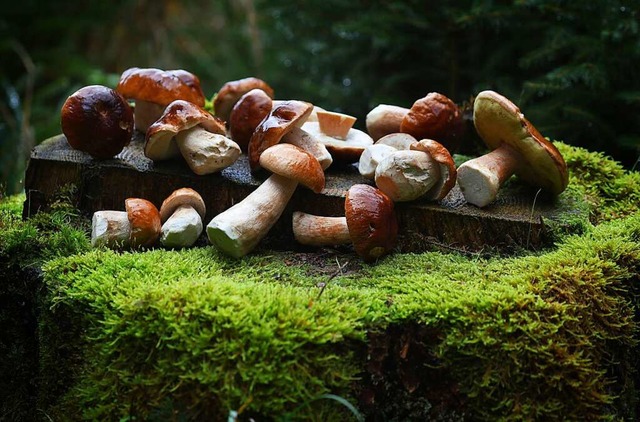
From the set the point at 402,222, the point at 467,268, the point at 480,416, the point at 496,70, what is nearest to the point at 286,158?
the point at 402,222

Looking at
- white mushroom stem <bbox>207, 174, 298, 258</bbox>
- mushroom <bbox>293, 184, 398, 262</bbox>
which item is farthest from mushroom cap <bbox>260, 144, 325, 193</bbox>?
mushroom <bbox>293, 184, 398, 262</bbox>

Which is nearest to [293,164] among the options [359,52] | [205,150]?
[205,150]

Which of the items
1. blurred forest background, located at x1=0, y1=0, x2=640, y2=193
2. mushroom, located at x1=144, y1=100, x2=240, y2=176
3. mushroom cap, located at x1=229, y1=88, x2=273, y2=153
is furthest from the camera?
blurred forest background, located at x1=0, y1=0, x2=640, y2=193

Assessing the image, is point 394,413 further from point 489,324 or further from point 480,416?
point 489,324

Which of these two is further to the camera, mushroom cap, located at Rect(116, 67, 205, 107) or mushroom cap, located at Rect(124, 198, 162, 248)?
mushroom cap, located at Rect(116, 67, 205, 107)

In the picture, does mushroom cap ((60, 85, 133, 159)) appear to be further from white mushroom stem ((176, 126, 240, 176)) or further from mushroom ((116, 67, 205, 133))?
white mushroom stem ((176, 126, 240, 176))

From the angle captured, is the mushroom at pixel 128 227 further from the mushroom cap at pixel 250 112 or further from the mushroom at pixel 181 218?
the mushroom cap at pixel 250 112

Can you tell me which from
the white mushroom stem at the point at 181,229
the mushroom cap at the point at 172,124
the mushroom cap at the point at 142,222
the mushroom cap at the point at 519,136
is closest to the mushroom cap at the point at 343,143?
the mushroom cap at the point at 172,124
